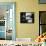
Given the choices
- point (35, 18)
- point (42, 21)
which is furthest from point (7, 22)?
point (42, 21)

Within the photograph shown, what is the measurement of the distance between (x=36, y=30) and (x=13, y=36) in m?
0.85

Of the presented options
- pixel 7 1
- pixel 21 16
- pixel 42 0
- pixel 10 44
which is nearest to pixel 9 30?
pixel 21 16

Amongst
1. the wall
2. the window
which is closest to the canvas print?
the wall

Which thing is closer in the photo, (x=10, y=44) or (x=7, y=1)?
(x=10, y=44)

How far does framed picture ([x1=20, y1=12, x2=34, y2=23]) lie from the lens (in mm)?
5012

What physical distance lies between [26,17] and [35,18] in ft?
1.06

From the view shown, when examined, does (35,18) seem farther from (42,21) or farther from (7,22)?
(7,22)

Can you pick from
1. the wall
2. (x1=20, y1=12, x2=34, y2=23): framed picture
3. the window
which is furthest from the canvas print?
the window

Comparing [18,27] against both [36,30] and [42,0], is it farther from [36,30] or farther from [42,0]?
[42,0]

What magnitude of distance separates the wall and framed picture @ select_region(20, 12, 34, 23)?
0.11 m

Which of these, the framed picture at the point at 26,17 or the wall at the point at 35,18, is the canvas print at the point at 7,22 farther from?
the framed picture at the point at 26,17

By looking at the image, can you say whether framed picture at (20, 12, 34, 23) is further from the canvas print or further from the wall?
the canvas print

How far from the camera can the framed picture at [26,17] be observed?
5.01 metres

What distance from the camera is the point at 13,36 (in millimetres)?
5086
